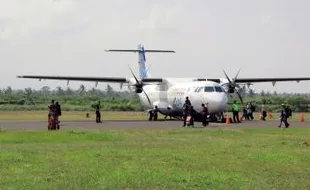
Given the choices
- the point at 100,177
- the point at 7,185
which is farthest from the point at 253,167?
the point at 7,185

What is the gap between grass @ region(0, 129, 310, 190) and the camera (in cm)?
1141

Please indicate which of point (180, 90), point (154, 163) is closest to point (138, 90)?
point (180, 90)

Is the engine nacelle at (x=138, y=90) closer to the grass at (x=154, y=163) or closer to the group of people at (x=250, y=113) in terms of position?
the group of people at (x=250, y=113)

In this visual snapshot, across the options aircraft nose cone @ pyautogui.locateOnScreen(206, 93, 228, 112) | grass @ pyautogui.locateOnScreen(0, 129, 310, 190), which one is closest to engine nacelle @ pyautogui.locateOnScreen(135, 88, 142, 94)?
aircraft nose cone @ pyautogui.locateOnScreen(206, 93, 228, 112)

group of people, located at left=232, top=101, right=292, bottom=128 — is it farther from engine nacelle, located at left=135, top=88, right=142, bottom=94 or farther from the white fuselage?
engine nacelle, located at left=135, top=88, right=142, bottom=94

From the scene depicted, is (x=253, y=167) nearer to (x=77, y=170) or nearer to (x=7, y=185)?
(x=77, y=170)

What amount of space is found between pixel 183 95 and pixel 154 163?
2795 cm

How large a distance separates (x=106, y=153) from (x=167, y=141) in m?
5.07

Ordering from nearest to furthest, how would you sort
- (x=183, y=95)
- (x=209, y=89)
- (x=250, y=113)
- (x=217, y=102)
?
(x=217, y=102)
(x=209, y=89)
(x=183, y=95)
(x=250, y=113)

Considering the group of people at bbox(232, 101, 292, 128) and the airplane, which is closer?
the group of people at bbox(232, 101, 292, 128)

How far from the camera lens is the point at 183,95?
42250mm

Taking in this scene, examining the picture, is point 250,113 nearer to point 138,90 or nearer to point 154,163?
point 138,90

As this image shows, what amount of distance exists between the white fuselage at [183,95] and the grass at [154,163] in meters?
16.0

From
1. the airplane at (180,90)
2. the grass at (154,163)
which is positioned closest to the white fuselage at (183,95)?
the airplane at (180,90)
